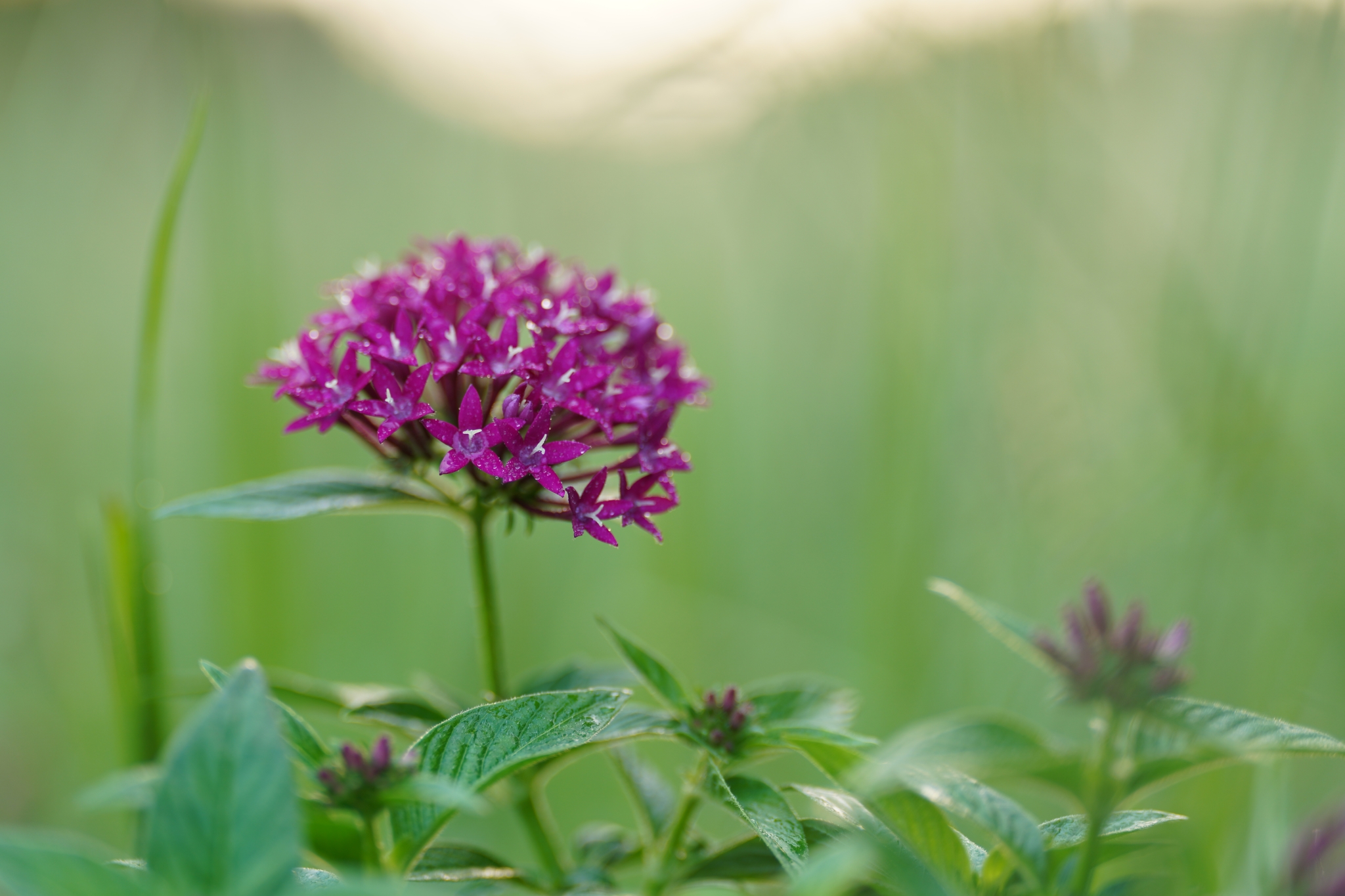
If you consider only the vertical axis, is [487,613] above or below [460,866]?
above

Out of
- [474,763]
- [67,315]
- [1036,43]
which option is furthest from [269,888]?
[67,315]

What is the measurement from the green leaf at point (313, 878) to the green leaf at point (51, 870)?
0.53ft

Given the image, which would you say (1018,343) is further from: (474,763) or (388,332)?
(474,763)

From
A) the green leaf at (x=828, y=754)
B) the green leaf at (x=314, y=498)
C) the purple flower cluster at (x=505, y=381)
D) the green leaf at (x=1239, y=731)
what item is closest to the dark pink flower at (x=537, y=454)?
the purple flower cluster at (x=505, y=381)

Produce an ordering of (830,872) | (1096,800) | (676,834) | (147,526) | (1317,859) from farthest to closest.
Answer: (147,526)
(676,834)
(1096,800)
(1317,859)
(830,872)

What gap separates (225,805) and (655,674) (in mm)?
489

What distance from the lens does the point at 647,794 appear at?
4.10 ft

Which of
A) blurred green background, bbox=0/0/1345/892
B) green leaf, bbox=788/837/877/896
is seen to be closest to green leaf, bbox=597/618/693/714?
green leaf, bbox=788/837/877/896

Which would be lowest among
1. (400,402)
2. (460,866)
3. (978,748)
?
(460,866)

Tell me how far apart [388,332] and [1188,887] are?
1006 millimetres

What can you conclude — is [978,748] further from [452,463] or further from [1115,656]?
[452,463]

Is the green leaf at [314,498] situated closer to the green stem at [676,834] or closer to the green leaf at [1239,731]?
the green stem at [676,834]

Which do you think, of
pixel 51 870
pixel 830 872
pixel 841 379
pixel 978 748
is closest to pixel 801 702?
pixel 978 748

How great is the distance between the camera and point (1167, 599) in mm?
2152
